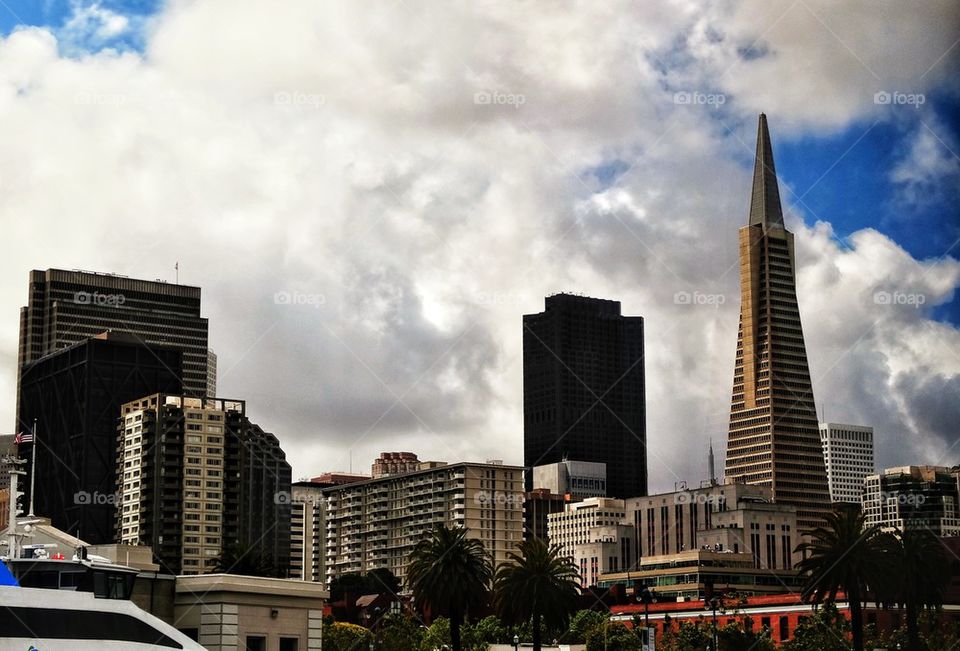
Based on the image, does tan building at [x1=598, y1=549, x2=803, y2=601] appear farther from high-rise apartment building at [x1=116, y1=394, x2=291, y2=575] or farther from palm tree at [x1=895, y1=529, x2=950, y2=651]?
palm tree at [x1=895, y1=529, x2=950, y2=651]

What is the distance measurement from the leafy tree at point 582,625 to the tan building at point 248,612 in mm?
64259

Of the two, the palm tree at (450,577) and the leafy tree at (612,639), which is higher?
the palm tree at (450,577)

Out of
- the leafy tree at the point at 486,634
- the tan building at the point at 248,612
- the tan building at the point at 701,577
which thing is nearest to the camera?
the tan building at the point at 248,612

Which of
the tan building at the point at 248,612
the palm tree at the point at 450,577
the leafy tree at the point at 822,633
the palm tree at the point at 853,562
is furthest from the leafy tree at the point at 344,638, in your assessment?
the tan building at the point at 248,612

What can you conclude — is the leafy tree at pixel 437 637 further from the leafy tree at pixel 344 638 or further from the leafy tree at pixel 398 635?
the leafy tree at pixel 344 638

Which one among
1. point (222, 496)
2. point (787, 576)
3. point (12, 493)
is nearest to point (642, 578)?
point (787, 576)

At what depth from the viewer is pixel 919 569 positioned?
73.2 metres

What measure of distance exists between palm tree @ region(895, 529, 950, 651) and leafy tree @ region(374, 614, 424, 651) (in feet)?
180

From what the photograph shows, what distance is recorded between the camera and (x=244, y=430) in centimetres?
18462

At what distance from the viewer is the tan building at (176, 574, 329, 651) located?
1898 inches

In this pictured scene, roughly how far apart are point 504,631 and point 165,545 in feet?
236

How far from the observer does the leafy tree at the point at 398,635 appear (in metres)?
120

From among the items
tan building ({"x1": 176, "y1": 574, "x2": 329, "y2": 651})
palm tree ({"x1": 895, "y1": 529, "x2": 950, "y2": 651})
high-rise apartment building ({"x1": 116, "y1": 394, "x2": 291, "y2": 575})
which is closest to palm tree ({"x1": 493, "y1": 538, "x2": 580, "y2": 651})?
palm tree ({"x1": 895, "y1": 529, "x2": 950, "y2": 651})

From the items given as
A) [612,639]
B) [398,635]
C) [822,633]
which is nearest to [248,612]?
[822,633]
